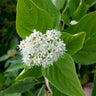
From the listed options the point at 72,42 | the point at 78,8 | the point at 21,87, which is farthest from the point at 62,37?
the point at 21,87

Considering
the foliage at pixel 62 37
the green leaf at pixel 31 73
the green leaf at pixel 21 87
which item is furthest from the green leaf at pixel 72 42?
the green leaf at pixel 21 87

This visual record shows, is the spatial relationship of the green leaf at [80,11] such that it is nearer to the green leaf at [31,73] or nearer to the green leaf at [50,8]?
the green leaf at [50,8]

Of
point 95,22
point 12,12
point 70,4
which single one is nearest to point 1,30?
point 12,12

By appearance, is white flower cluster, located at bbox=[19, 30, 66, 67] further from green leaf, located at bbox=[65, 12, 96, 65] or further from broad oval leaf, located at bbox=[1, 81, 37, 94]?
broad oval leaf, located at bbox=[1, 81, 37, 94]

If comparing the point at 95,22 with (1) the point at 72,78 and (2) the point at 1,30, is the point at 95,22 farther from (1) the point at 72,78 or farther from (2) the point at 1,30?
(2) the point at 1,30

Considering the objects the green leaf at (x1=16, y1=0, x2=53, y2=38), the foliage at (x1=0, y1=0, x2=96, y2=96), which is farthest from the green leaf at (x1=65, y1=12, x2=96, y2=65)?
the green leaf at (x1=16, y1=0, x2=53, y2=38)

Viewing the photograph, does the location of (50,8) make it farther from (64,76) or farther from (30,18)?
(64,76)
